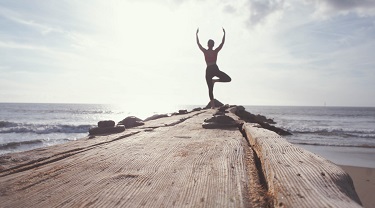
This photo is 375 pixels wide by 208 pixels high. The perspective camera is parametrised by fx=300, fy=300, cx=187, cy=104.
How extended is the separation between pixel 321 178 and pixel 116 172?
83cm

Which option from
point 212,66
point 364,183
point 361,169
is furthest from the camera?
point 361,169

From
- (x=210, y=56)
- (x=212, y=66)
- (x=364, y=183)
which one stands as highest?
(x=210, y=56)

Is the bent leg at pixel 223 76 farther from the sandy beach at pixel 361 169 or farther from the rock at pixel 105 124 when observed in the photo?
the rock at pixel 105 124

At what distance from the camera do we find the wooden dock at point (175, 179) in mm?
923

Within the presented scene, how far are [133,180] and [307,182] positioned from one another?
65cm

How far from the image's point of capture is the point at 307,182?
97 cm

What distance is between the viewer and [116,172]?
1327 mm

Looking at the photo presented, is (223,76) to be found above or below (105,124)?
above

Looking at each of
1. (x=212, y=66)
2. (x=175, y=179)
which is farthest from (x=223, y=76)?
(x=175, y=179)

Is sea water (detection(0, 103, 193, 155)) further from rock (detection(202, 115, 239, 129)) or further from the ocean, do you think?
rock (detection(202, 115, 239, 129))

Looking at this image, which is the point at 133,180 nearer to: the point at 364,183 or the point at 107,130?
the point at 107,130

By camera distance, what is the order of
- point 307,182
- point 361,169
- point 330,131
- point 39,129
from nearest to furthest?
point 307,182 < point 361,169 < point 330,131 < point 39,129

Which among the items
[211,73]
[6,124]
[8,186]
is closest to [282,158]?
[8,186]

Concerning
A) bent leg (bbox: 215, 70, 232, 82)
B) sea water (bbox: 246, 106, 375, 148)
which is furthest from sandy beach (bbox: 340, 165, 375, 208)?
sea water (bbox: 246, 106, 375, 148)
